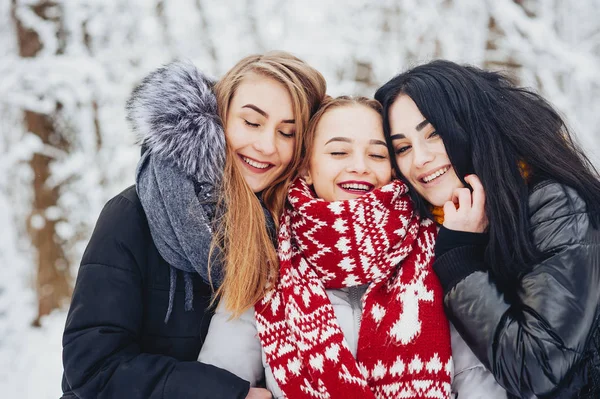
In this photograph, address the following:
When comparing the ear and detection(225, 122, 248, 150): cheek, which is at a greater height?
detection(225, 122, 248, 150): cheek

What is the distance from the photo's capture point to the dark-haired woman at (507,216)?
1.65 meters

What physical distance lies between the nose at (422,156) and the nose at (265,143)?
66 centimetres

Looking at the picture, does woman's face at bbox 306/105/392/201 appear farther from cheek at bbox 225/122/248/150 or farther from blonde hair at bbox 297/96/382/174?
cheek at bbox 225/122/248/150

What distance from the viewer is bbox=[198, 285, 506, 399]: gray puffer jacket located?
6.29 ft

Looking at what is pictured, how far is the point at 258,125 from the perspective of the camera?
224cm

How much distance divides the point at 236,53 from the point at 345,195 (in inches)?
154

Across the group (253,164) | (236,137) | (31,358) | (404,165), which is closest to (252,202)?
(253,164)

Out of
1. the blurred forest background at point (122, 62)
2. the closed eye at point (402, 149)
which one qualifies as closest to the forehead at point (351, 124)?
the closed eye at point (402, 149)

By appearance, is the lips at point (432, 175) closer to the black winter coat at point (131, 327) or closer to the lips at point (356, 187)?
the lips at point (356, 187)

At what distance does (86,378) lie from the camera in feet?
5.98

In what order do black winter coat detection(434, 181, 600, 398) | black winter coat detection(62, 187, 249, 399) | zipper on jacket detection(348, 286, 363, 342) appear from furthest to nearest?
zipper on jacket detection(348, 286, 363, 342)
black winter coat detection(62, 187, 249, 399)
black winter coat detection(434, 181, 600, 398)

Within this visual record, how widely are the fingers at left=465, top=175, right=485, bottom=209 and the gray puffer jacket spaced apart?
57 cm

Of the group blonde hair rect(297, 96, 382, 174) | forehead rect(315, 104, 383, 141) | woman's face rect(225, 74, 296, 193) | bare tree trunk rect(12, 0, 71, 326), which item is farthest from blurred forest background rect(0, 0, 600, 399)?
woman's face rect(225, 74, 296, 193)

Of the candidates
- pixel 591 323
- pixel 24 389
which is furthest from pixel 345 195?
pixel 24 389
